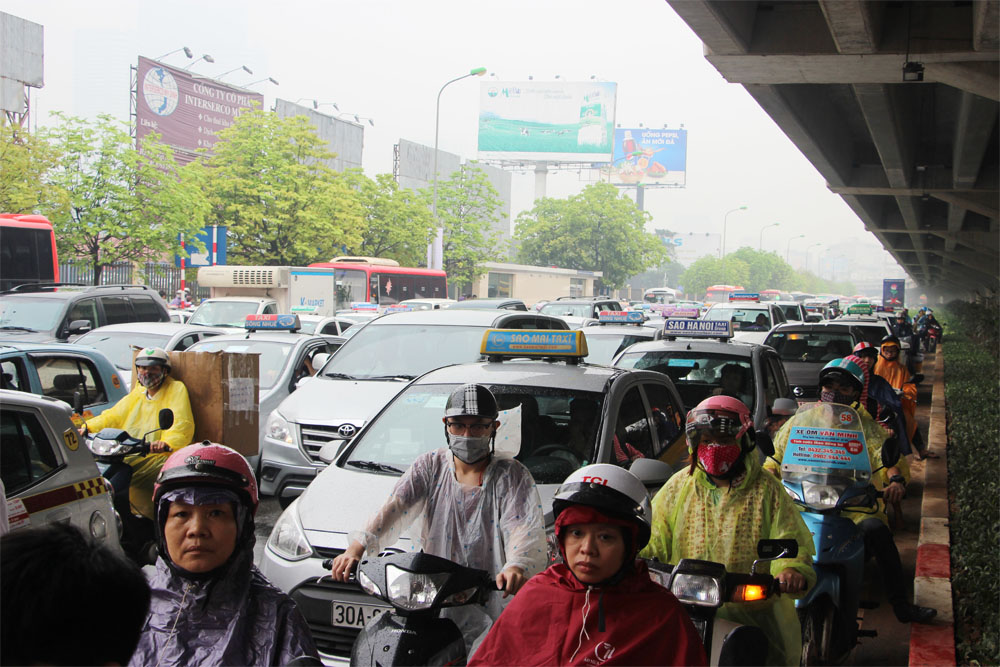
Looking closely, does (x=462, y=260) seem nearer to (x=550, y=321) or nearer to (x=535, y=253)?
(x=535, y=253)

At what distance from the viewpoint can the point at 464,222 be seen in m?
51.2

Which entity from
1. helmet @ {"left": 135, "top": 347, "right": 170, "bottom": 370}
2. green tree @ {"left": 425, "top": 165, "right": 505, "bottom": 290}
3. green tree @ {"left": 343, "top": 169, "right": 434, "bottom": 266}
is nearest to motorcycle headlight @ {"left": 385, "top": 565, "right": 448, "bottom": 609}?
helmet @ {"left": 135, "top": 347, "right": 170, "bottom": 370}

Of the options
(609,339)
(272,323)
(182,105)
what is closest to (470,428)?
(609,339)

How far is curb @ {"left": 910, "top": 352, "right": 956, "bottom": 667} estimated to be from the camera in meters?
5.51

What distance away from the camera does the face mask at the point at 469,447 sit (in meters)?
4.13

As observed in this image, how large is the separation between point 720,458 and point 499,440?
1.62 meters

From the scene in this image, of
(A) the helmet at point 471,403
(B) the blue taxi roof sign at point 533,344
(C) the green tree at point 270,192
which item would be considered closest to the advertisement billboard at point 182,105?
(C) the green tree at point 270,192

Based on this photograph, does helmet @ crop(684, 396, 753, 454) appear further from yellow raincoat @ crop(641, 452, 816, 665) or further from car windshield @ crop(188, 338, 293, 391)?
car windshield @ crop(188, 338, 293, 391)

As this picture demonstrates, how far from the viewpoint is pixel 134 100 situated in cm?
4847

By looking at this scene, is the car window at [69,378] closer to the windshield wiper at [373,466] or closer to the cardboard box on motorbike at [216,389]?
the cardboard box on motorbike at [216,389]

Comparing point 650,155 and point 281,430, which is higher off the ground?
point 650,155

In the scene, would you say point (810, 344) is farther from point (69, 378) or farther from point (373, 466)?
point (373, 466)

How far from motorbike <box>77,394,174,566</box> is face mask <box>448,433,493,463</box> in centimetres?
317

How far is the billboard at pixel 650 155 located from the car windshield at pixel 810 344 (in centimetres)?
7466
